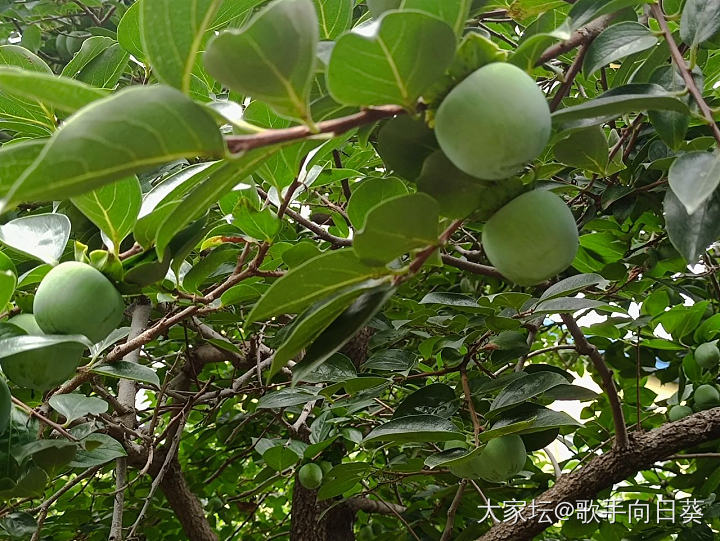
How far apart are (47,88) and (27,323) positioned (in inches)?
17.8

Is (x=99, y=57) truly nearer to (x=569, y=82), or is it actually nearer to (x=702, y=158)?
(x=569, y=82)

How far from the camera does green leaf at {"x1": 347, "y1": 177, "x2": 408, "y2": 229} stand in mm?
842

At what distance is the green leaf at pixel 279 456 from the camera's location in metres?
1.66

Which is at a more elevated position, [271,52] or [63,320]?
[271,52]

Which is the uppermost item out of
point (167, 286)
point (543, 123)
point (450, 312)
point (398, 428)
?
point (543, 123)

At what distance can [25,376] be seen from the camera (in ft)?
2.47

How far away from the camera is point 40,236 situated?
839mm

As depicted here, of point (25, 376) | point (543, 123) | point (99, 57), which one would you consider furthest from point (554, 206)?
point (99, 57)

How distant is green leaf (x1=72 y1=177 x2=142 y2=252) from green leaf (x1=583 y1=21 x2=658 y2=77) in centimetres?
54

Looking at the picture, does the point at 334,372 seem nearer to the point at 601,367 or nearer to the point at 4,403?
the point at 601,367

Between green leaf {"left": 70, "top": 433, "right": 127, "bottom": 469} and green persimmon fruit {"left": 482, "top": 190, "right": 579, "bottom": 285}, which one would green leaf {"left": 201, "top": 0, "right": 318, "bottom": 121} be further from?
green leaf {"left": 70, "top": 433, "right": 127, "bottom": 469}

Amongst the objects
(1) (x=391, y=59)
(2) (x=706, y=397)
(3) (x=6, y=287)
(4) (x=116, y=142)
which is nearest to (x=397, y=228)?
(1) (x=391, y=59)

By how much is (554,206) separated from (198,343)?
1.86m

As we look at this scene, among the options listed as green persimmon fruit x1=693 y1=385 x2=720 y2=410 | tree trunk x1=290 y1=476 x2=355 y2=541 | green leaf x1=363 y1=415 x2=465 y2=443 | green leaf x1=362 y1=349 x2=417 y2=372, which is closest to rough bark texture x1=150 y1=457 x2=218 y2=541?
tree trunk x1=290 y1=476 x2=355 y2=541
